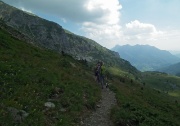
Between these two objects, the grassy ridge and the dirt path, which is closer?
the grassy ridge

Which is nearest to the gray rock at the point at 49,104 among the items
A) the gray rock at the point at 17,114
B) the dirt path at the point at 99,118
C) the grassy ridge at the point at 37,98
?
the grassy ridge at the point at 37,98

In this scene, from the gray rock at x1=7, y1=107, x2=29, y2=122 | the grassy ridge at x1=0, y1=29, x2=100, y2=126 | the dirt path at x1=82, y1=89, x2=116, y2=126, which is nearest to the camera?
the gray rock at x1=7, y1=107, x2=29, y2=122

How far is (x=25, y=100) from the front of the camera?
14523mm

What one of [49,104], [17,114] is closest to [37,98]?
[49,104]

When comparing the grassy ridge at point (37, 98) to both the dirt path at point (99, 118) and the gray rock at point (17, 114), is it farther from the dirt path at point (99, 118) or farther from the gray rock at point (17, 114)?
the dirt path at point (99, 118)

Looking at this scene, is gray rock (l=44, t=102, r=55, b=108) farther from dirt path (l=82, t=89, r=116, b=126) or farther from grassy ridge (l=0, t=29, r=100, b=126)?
dirt path (l=82, t=89, r=116, b=126)

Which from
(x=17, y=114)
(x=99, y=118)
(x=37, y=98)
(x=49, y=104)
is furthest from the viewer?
(x=99, y=118)

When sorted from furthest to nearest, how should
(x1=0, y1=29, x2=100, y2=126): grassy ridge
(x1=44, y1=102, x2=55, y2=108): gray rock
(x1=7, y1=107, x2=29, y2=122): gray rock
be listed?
(x1=44, y1=102, x2=55, y2=108): gray rock < (x1=0, y1=29, x2=100, y2=126): grassy ridge < (x1=7, y1=107, x2=29, y2=122): gray rock

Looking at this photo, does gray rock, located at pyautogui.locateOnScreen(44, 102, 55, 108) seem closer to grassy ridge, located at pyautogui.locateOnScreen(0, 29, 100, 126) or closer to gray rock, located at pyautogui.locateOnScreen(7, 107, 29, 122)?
grassy ridge, located at pyautogui.locateOnScreen(0, 29, 100, 126)

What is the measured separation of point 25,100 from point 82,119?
4.48 m

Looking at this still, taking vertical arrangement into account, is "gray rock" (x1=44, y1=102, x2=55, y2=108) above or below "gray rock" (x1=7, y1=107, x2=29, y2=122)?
above

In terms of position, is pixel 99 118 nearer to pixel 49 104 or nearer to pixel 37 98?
pixel 49 104

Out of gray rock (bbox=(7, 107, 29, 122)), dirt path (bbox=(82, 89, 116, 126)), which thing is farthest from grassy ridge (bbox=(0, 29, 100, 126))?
dirt path (bbox=(82, 89, 116, 126))

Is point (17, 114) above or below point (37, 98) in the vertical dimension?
below
